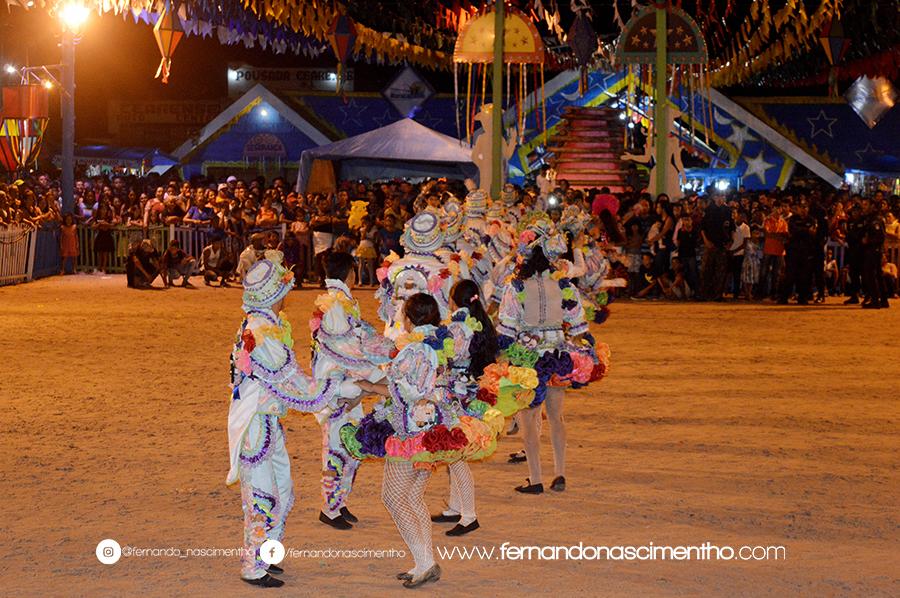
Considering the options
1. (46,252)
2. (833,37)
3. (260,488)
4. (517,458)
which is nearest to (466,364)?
(260,488)

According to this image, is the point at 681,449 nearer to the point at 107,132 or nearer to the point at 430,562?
the point at 430,562

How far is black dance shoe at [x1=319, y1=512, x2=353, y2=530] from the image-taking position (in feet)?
25.8

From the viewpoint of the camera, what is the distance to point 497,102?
80.7 ft

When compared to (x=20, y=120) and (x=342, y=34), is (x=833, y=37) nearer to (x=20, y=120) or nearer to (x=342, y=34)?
(x=342, y=34)

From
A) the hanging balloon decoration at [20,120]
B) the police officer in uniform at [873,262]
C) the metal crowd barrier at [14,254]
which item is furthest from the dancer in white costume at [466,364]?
the hanging balloon decoration at [20,120]

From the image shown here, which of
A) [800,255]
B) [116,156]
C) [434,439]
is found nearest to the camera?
[434,439]

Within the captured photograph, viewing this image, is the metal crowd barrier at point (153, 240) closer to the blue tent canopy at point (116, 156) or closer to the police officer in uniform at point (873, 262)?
the police officer in uniform at point (873, 262)

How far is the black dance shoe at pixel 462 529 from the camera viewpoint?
7.73 meters

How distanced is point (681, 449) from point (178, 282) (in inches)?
685

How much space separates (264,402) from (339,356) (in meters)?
0.57

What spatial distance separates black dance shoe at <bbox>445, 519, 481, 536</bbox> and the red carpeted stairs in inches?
1168

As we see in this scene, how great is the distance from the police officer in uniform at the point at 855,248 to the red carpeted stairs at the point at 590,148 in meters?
14.7

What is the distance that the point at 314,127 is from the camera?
132 ft

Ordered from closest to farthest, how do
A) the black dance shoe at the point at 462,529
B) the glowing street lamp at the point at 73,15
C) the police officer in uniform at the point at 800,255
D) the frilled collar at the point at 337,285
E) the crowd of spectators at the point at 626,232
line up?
the frilled collar at the point at 337,285 < the black dance shoe at the point at 462,529 < the police officer in uniform at the point at 800,255 < the crowd of spectators at the point at 626,232 < the glowing street lamp at the point at 73,15
